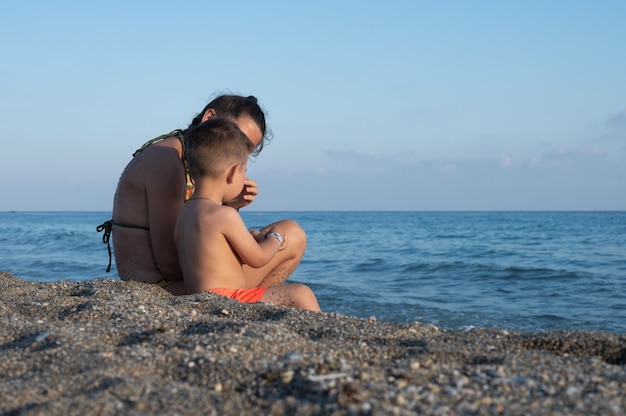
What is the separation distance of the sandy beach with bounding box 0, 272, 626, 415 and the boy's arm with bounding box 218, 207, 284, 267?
25.2 inches

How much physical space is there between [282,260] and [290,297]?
0.53m

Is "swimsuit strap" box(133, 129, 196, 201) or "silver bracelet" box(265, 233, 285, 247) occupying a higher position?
"swimsuit strap" box(133, 129, 196, 201)

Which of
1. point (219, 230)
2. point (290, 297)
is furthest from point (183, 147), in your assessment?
point (290, 297)

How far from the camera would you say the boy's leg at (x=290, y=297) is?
4145 millimetres

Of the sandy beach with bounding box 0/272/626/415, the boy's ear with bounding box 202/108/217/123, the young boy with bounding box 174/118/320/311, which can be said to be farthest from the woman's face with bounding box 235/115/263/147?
the sandy beach with bounding box 0/272/626/415

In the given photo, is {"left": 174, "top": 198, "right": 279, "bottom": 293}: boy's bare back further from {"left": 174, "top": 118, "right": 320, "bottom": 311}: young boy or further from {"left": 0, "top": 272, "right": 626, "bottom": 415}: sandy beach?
{"left": 0, "top": 272, "right": 626, "bottom": 415}: sandy beach

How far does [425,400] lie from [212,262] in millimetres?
2331

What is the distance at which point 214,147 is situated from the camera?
155 inches

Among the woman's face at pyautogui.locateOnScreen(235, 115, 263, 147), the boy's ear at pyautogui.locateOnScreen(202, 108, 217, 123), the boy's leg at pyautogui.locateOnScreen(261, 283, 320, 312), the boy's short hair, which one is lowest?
the boy's leg at pyautogui.locateOnScreen(261, 283, 320, 312)

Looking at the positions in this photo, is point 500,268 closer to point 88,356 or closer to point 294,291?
point 294,291

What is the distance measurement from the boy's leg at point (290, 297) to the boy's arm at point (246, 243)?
0.21 m

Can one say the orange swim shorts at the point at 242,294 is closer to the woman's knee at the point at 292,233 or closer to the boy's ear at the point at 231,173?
the woman's knee at the point at 292,233

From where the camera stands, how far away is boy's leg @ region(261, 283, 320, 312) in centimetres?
414

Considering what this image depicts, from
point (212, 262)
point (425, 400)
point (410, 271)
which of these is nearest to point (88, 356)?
point (425, 400)
